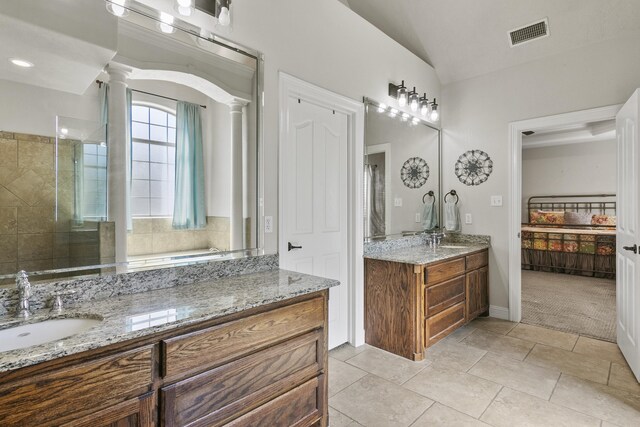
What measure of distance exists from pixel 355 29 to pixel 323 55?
1.69 ft

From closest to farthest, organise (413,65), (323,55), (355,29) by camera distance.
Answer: (323,55) → (355,29) → (413,65)

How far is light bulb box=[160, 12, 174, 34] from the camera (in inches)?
69.2

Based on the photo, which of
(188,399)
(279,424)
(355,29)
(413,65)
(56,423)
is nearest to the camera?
(56,423)

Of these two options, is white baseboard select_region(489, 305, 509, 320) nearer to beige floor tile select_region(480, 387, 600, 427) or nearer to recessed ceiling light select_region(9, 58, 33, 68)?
beige floor tile select_region(480, 387, 600, 427)

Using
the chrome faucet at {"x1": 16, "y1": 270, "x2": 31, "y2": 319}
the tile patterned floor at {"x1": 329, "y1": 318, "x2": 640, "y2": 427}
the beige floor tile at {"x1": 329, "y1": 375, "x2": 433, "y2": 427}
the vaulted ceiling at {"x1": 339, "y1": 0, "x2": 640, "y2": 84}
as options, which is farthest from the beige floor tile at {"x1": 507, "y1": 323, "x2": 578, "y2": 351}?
the chrome faucet at {"x1": 16, "y1": 270, "x2": 31, "y2": 319}

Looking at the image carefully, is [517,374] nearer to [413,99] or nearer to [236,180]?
[236,180]

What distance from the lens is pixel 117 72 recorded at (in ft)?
5.30

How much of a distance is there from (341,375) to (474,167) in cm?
273

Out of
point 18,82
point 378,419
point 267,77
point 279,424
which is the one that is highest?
point 267,77

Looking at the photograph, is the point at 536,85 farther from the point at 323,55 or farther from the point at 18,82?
the point at 18,82

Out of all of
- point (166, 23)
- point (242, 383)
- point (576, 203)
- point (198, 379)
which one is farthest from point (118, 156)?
point (576, 203)

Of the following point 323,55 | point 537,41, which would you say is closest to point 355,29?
point 323,55

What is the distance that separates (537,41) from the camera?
330 cm

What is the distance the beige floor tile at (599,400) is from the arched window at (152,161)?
2.68 m
